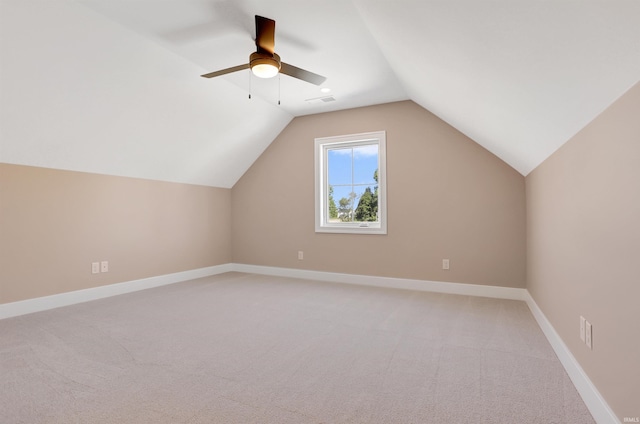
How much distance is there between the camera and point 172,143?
406 centimetres

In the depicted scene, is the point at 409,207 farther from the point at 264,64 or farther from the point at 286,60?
the point at 264,64

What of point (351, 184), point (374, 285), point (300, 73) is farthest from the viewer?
point (351, 184)

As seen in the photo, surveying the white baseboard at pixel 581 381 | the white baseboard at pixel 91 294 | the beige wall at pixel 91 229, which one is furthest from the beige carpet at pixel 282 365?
the beige wall at pixel 91 229

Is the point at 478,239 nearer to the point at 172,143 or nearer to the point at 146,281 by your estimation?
the point at 172,143

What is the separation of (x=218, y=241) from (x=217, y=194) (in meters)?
0.79

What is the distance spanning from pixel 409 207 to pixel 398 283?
1024 millimetres

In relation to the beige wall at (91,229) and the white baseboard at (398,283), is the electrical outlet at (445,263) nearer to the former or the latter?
the white baseboard at (398,283)

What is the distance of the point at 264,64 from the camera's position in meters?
2.40

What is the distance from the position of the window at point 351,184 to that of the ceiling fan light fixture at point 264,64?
232 cm

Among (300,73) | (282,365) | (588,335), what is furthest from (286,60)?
(588,335)

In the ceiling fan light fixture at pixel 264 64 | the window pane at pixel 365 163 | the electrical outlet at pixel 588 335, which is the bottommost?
the electrical outlet at pixel 588 335

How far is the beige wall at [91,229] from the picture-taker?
3115 millimetres

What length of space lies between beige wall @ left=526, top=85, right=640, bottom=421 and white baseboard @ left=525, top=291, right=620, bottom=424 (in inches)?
1.6

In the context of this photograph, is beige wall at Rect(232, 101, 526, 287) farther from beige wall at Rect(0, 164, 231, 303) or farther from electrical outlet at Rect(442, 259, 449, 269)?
beige wall at Rect(0, 164, 231, 303)
